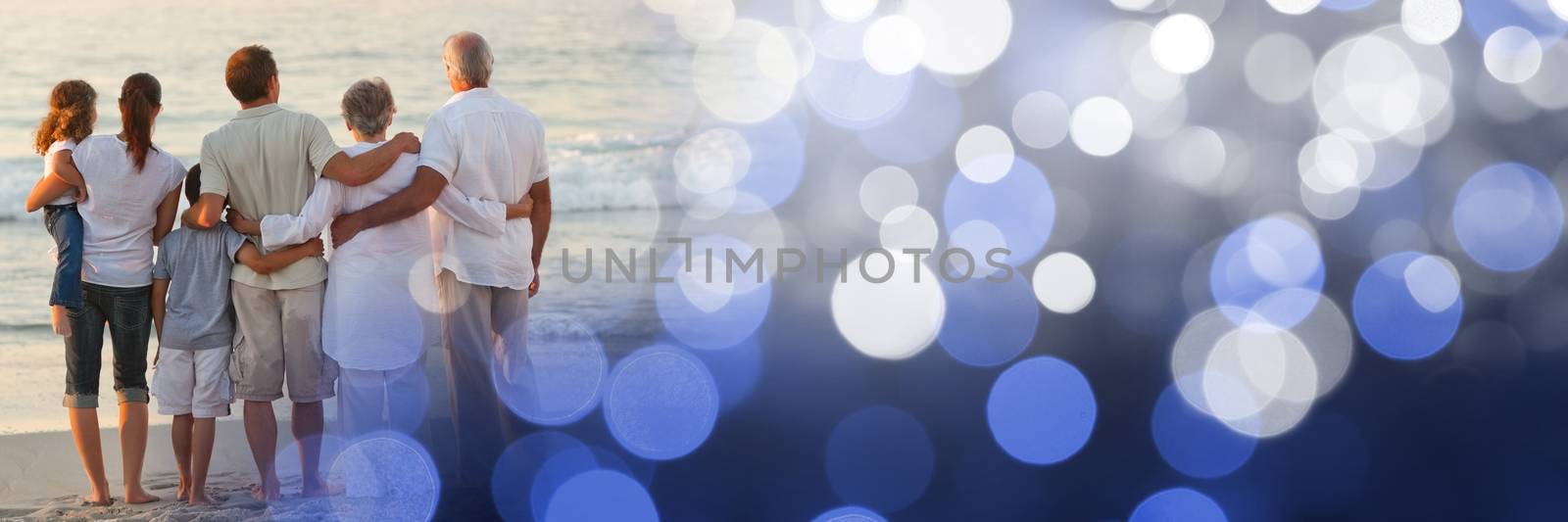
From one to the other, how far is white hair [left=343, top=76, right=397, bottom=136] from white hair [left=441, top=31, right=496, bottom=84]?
177mm

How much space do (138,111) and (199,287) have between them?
0.45m

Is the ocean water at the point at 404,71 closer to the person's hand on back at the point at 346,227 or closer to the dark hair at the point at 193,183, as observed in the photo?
the dark hair at the point at 193,183

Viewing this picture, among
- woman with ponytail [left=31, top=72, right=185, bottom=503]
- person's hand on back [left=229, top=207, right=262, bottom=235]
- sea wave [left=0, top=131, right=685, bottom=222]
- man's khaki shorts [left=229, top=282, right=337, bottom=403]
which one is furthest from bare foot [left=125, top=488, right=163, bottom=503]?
sea wave [left=0, top=131, right=685, bottom=222]

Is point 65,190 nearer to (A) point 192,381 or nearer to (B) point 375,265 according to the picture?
(A) point 192,381

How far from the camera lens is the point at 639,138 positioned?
12547 millimetres

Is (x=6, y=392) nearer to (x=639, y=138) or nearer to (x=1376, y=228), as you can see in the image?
(x=1376, y=228)

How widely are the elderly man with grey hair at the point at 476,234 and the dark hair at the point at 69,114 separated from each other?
70cm

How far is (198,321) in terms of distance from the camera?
119 inches

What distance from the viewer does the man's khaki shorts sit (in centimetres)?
301

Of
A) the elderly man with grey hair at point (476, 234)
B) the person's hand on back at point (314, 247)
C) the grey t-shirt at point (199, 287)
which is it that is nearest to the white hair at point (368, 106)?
the elderly man with grey hair at point (476, 234)

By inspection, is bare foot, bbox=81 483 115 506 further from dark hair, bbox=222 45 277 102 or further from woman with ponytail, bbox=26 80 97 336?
dark hair, bbox=222 45 277 102

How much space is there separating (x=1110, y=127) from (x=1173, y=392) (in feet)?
5.41

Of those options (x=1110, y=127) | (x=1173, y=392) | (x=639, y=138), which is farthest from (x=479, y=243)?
(x=639, y=138)

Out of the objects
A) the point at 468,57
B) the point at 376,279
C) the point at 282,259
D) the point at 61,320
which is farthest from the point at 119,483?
the point at 468,57
